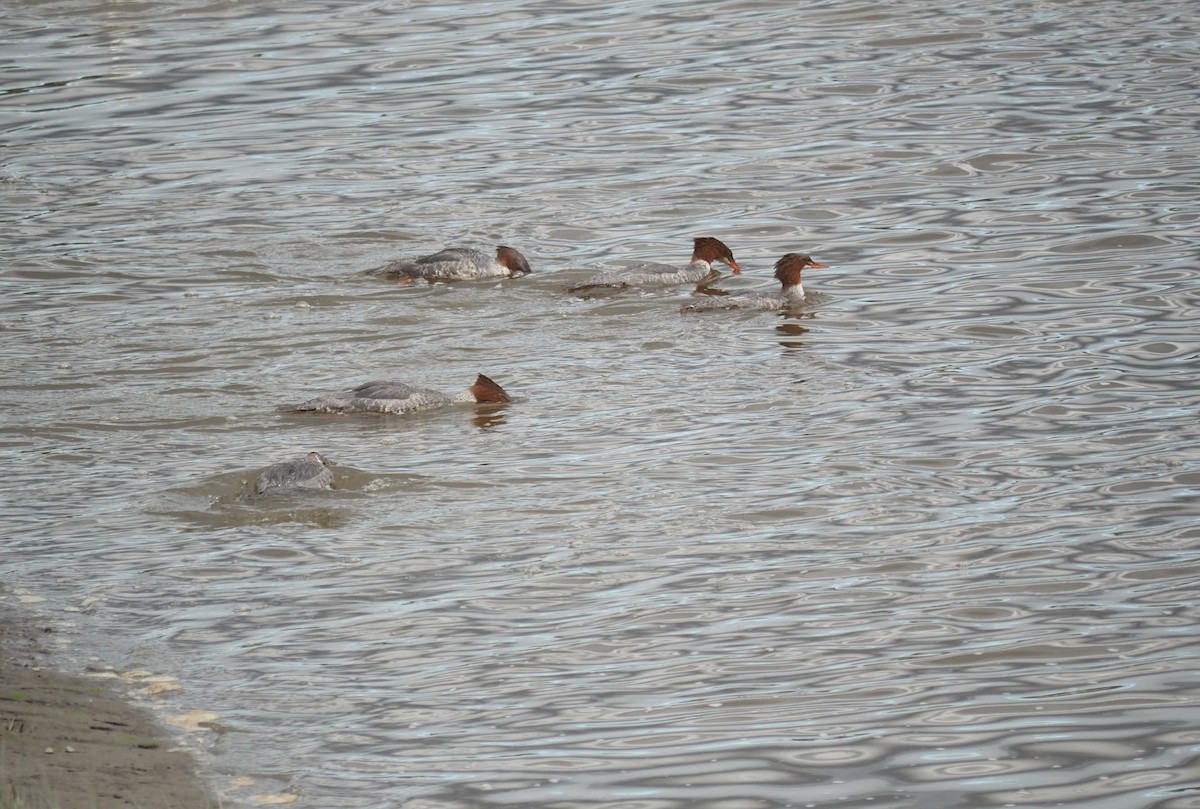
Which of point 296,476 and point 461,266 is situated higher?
point 461,266

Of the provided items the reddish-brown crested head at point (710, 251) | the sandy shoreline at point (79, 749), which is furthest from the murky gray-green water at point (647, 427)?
the reddish-brown crested head at point (710, 251)

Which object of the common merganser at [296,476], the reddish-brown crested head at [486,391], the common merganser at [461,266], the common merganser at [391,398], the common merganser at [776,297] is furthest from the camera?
the common merganser at [461,266]

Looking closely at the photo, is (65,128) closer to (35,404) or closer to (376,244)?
(376,244)

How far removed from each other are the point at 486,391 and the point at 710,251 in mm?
3900

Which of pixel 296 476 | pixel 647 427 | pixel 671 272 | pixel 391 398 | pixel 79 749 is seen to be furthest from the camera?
pixel 671 272

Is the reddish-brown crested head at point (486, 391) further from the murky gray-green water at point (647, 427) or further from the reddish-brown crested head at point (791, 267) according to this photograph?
the reddish-brown crested head at point (791, 267)

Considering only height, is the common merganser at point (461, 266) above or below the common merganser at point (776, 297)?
above

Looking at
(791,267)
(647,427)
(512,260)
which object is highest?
(512,260)

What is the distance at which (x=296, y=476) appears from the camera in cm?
970

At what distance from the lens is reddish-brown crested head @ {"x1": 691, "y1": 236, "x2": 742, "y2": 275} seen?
48.4ft

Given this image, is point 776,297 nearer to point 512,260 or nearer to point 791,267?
point 791,267

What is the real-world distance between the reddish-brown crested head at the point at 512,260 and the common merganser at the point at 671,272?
23.0 inches

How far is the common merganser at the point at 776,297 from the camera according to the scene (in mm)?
13828

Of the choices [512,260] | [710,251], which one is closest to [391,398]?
[512,260]
